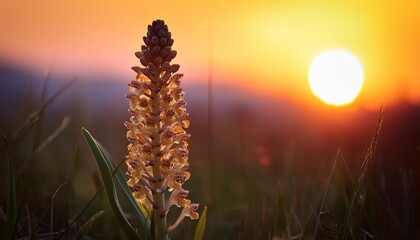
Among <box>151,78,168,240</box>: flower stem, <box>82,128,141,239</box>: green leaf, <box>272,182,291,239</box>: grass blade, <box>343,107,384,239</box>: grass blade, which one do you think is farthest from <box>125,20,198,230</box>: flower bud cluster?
<box>343,107,384,239</box>: grass blade

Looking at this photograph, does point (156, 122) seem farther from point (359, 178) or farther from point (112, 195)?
point (359, 178)

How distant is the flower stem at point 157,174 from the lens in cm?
391

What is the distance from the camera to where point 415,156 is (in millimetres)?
6621

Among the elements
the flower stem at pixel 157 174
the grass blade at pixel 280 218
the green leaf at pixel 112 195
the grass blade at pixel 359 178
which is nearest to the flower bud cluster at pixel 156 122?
the flower stem at pixel 157 174

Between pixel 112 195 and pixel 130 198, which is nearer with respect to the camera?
pixel 112 195

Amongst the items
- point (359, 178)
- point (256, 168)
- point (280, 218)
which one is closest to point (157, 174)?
point (280, 218)

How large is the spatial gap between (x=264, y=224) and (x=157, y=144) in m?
0.89

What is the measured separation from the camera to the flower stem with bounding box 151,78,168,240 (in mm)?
3906

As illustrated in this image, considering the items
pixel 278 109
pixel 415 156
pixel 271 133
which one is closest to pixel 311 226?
pixel 415 156

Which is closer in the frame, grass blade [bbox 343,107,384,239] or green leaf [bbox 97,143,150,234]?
grass blade [bbox 343,107,384,239]

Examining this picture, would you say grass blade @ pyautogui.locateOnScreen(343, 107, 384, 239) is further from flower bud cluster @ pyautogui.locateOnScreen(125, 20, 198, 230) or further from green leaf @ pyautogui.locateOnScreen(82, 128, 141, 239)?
green leaf @ pyautogui.locateOnScreen(82, 128, 141, 239)

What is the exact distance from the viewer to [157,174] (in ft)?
12.9

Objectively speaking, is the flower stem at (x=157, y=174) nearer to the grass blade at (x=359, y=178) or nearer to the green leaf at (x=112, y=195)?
the green leaf at (x=112, y=195)

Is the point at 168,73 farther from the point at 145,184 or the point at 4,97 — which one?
the point at 4,97
